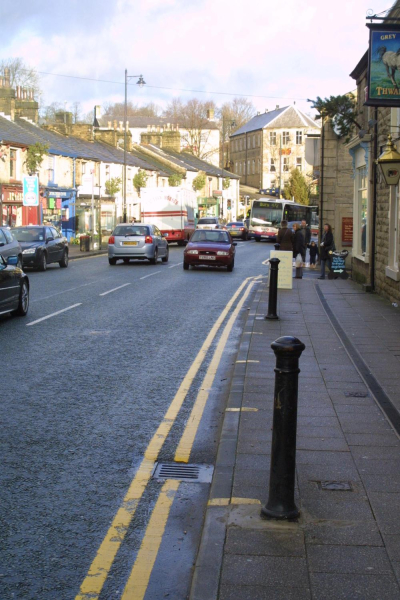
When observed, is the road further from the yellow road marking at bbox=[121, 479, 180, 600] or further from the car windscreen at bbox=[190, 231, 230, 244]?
the car windscreen at bbox=[190, 231, 230, 244]

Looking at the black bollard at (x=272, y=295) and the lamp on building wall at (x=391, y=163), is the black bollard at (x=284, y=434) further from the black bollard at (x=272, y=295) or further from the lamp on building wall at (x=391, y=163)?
the lamp on building wall at (x=391, y=163)

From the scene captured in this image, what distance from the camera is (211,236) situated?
1107 inches

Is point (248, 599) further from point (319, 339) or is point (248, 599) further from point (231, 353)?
point (319, 339)

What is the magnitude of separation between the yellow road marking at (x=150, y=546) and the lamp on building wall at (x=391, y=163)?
445 inches

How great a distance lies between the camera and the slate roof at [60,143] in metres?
43.3

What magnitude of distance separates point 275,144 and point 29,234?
3582 inches

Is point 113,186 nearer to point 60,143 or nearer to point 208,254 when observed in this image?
point 60,143

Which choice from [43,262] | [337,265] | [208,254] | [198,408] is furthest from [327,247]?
[198,408]

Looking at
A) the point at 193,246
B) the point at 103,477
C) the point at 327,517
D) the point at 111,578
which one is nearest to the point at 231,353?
the point at 103,477

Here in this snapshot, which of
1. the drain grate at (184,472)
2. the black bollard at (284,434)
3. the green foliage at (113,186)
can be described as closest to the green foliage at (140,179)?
the green foliage at (113,186)

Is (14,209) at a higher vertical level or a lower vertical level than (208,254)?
higher

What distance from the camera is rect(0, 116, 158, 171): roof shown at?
4334 cm

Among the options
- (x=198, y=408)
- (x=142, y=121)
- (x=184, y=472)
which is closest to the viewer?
(x=184, y=472)

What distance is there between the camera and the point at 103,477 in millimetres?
5508
